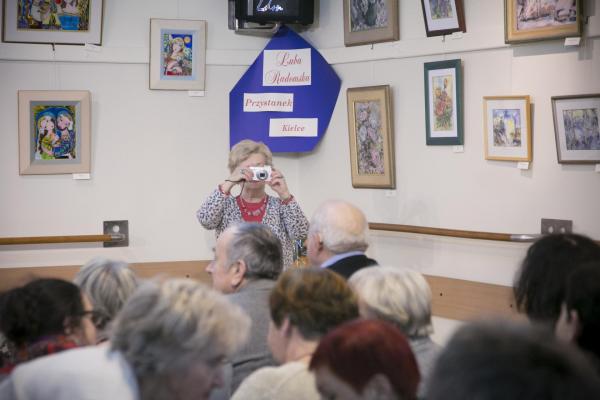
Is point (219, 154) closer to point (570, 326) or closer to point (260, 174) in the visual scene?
point (260, 174)

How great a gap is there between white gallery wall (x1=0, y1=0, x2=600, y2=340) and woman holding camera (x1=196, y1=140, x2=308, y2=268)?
1.34 metres

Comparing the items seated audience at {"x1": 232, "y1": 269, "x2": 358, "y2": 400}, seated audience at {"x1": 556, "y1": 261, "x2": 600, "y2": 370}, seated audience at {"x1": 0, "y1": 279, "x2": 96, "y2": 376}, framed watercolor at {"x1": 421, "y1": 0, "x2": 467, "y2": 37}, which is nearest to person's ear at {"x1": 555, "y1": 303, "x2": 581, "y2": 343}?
seated audience at {"x1": 556, "y1": 261, "x2": 600, "y2": 370}

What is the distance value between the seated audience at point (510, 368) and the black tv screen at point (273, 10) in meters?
5.24

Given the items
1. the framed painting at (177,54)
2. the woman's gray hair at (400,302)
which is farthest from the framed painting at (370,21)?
the woman's gray hair at (400,302)

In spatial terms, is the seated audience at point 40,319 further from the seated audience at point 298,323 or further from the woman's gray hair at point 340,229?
the woman's gray hair at point 340,229

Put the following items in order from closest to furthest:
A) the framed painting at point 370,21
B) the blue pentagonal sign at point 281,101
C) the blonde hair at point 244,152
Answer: the blonde hair at point 244,152 → the framed painting at point 370,21 → the blue pentagonal sign at point 281,101

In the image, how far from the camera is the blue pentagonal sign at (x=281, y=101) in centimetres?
645

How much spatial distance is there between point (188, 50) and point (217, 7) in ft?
1.38

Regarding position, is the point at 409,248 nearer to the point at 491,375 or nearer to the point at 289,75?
the point at 289,75

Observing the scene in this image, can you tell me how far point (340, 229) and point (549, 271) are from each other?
45.2 inches

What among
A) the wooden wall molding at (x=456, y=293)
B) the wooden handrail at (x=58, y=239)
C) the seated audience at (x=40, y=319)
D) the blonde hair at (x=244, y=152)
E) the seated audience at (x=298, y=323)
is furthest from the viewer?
the wooden handrail at (x=58, y=239)

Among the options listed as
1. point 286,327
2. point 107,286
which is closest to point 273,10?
point 107,286

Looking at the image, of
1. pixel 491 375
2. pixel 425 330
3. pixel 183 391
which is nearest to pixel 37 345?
pixel 183 391

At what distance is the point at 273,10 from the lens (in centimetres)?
624
